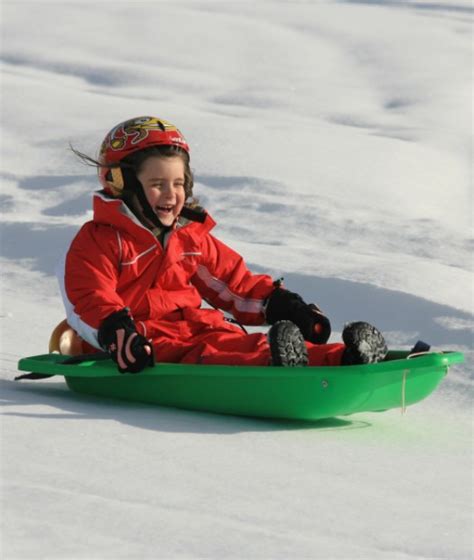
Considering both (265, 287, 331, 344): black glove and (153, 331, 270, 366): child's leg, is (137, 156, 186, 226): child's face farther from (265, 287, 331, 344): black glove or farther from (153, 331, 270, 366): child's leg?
(265, 287, 331, 344): black glove

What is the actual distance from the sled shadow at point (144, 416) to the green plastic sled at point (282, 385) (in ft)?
0.14

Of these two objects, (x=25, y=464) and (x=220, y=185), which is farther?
(x=220, y=185)

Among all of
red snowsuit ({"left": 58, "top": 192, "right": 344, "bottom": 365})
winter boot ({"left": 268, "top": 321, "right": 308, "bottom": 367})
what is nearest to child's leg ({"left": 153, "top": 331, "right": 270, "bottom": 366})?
red snowsuit ({"left": 58, "top": 192, "right": 344, "bottom": 365})

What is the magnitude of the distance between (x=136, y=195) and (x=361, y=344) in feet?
3.11

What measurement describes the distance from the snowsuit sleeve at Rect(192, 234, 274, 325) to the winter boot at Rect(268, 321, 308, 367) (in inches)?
25.3

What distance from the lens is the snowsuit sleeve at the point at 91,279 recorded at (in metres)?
3.77

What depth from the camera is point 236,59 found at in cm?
1183

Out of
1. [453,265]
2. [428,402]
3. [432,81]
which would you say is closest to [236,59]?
[432,81]

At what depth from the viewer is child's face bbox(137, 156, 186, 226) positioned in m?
3.96

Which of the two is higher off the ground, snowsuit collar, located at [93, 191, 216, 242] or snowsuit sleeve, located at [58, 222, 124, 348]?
snowsuit collar, located at [93, 191, 216, 242]

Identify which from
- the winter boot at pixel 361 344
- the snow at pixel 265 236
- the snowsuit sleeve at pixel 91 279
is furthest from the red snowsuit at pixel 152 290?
the snow at pixel 265 236

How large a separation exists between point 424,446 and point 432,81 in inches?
315

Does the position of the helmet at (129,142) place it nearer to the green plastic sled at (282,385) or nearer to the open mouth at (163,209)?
the open mouth at (163,209)

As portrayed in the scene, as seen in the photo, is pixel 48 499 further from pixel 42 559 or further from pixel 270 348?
pixel 270 348
